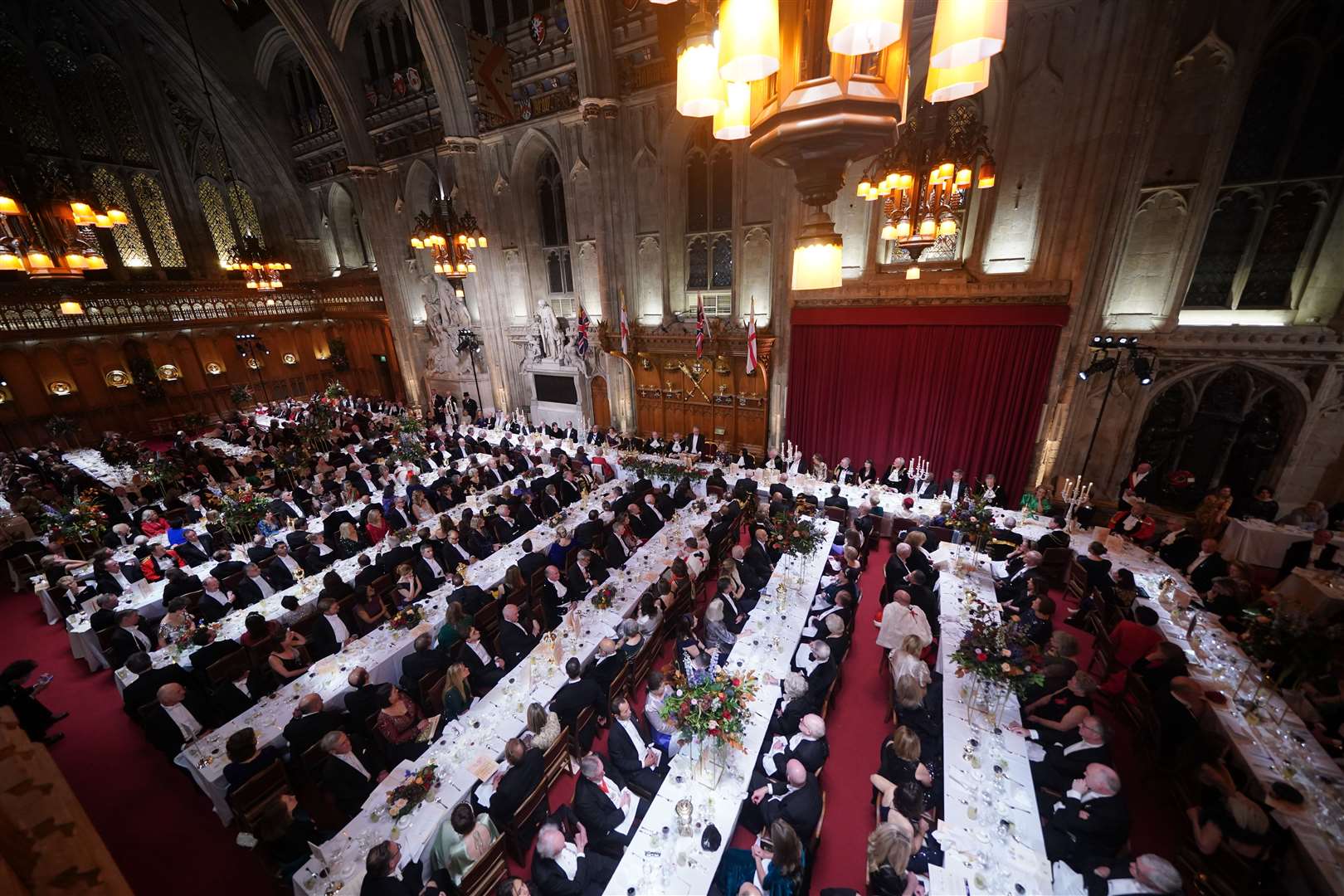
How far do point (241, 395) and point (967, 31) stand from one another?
2796 cm

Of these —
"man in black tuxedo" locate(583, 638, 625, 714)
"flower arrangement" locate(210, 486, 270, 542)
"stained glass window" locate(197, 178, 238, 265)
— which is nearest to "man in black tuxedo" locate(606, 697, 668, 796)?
"man in black tuxedo" locate(583, 638, 625, 714)

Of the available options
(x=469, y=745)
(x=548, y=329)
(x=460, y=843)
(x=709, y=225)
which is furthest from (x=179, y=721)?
(x=709, y=225)

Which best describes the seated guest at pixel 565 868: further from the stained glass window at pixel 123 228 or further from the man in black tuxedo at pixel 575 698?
the stained glass window at pixel 123 228

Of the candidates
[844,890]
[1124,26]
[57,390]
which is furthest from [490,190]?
[844,890]

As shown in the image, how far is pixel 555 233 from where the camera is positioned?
1653cm

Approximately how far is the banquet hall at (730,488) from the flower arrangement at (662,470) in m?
0.18

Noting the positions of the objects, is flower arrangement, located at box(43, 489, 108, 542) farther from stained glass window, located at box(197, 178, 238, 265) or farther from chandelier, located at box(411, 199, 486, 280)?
stained glass window, located at box(197, 178, 238, 265)

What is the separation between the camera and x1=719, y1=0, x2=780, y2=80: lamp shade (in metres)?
2.32

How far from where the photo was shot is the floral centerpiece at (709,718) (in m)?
4.50

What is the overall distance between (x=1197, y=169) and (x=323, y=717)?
15740mm

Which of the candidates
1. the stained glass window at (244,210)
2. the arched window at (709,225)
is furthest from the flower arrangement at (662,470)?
the stained glass window at (244,210)

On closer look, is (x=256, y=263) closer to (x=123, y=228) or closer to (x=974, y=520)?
(x=123, y=228)

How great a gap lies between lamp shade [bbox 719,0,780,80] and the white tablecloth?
1112cm

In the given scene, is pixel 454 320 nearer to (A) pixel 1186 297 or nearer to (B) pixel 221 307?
(B) pixel 221 307
